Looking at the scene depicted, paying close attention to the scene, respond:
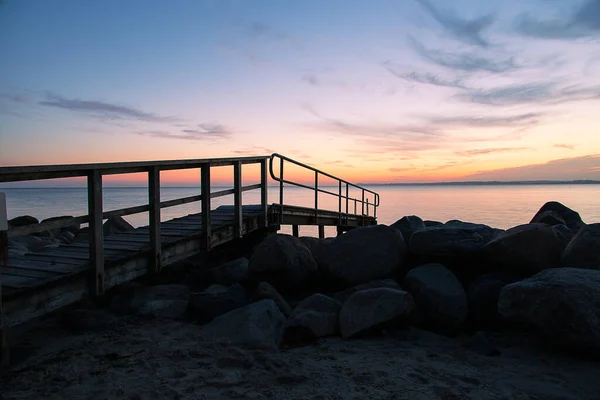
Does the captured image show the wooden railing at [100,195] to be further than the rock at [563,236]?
No

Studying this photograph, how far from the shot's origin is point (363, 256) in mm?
6121

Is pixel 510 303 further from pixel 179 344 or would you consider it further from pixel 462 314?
pixel 179 344

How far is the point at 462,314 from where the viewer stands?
505cm

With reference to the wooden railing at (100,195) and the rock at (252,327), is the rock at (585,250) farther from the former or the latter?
the wooden railing at (100,195)

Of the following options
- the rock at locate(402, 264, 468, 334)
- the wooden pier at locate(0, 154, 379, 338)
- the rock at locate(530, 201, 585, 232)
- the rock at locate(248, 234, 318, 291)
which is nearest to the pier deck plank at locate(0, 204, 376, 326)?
the wooden pier at locate(0, 154, 379, 338)

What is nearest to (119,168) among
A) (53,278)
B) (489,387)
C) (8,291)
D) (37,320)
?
(53,278)

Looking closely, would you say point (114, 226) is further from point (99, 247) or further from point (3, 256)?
point (3, 256)

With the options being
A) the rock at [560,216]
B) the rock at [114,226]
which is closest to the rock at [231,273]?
the rock at [114,226]

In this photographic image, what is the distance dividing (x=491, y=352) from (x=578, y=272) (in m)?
1.25

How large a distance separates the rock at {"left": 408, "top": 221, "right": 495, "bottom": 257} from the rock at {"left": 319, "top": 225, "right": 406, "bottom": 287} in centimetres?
26

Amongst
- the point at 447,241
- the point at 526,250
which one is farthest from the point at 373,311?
the point at 526,250

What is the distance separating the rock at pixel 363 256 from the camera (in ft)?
19.7

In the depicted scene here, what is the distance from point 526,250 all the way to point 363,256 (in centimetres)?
209

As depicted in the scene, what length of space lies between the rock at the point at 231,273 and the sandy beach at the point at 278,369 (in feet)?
5.49
